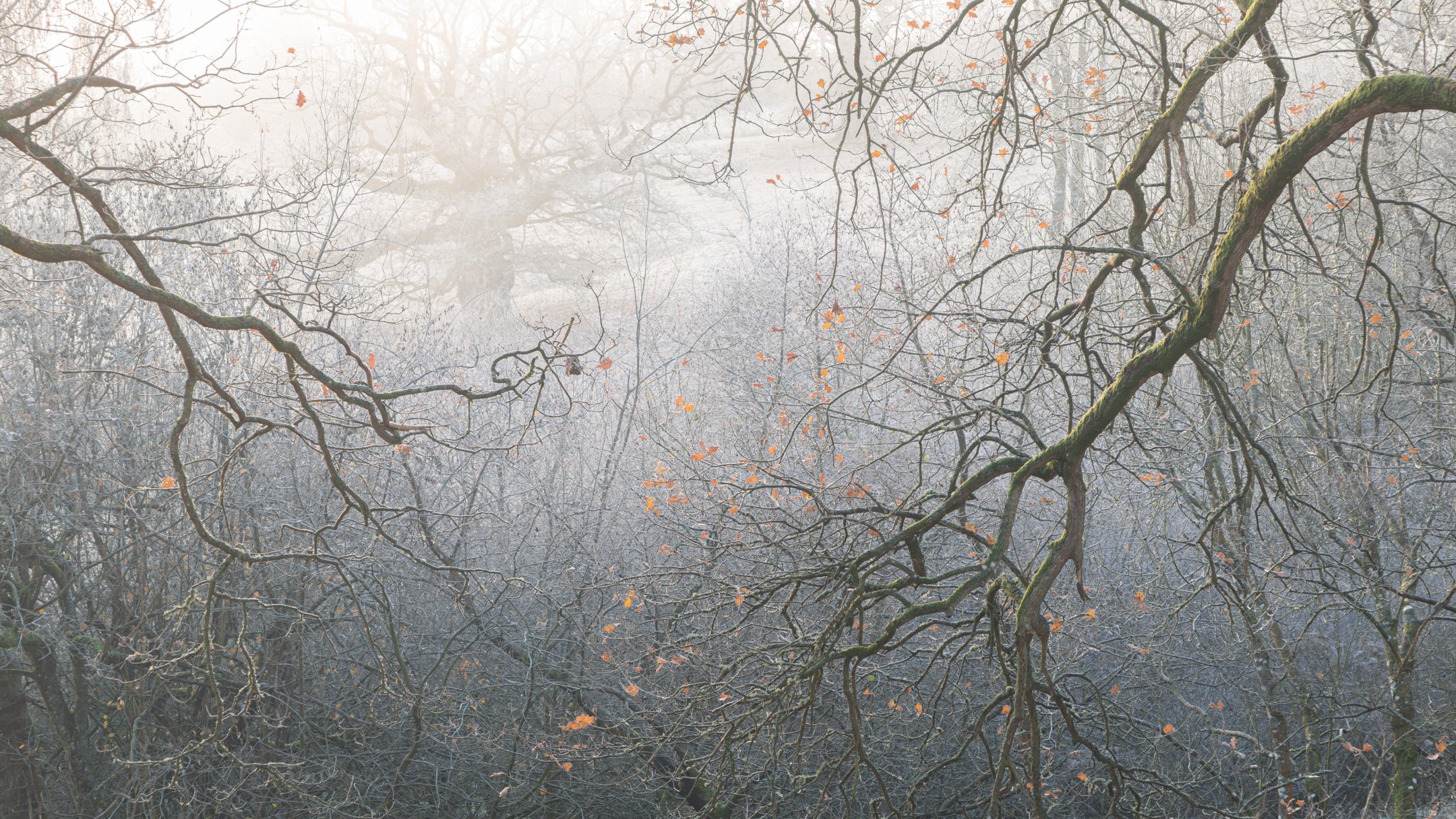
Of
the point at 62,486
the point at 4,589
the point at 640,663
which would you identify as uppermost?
the point at 62,486

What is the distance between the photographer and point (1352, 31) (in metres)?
4.14

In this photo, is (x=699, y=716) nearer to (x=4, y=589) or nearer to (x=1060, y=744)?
(x=1060, y=744)

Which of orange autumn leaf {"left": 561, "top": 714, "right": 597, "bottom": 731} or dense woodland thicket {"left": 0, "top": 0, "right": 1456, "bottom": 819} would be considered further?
orange autumn leaf {"left": 561, "top": 714, "right": 597, "bottom": 731}

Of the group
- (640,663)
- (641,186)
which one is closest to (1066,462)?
(640,663)

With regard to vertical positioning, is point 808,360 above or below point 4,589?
above

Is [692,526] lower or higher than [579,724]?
higher

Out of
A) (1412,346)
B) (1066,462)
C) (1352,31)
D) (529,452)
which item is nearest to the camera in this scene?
(1066,462)

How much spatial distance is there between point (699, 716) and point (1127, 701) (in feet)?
10.7

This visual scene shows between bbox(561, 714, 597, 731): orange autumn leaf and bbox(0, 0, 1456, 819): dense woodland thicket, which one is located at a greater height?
bbox(0, 0, 1456, 819): dense woodland thicket

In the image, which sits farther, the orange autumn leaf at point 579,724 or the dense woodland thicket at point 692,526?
the orange autumn leaf at point 579,724

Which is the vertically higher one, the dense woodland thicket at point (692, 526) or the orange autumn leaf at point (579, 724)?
the dense woodland thicket at point (692, 526)

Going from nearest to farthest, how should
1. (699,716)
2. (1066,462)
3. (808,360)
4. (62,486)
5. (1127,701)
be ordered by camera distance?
(1066,462) < (62,486) < (699,716) < (1127,701) < (808,360)

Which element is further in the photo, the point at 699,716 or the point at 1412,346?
the point at 1412,346

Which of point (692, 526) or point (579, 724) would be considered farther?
point (579, 724)
